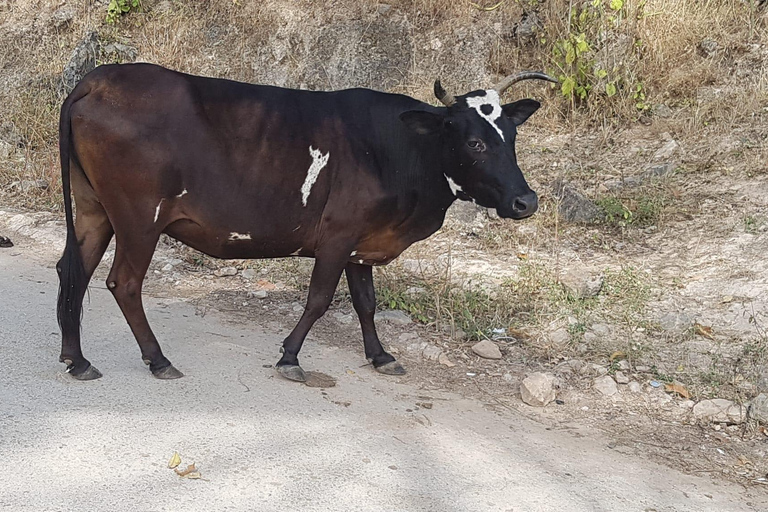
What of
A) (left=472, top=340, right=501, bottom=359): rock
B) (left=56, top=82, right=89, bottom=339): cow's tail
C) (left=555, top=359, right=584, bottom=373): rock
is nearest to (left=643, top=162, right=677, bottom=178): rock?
(left=555, top=359, right=584, bottom=373): rock

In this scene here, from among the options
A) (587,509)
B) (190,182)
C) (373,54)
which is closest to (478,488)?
(587,509)

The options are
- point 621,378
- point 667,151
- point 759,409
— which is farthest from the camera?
point 667,151

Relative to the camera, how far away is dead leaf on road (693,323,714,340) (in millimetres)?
5824

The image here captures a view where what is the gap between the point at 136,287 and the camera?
4672 millimetres

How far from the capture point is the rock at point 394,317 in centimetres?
614

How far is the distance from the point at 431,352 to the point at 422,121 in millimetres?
1639

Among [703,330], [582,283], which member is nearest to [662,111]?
[582,283]

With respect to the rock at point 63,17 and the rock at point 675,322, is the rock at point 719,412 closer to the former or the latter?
the rock at point 675,322

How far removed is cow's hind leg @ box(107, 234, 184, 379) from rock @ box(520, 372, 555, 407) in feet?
6.60

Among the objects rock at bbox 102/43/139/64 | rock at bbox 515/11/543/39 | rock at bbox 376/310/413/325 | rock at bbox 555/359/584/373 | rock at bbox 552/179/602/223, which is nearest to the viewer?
rock at bbox 555/359/584/373

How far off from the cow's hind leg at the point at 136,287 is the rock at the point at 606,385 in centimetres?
249

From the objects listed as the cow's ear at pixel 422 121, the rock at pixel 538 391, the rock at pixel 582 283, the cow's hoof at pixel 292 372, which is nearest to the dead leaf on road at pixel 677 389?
the rock at pixel 538 391

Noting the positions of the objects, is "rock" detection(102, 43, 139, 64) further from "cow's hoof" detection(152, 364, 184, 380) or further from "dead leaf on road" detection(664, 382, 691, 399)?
"dead leaf on road" detection(664, 382, 691, 399)

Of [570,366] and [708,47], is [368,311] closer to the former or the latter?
[570,366]
